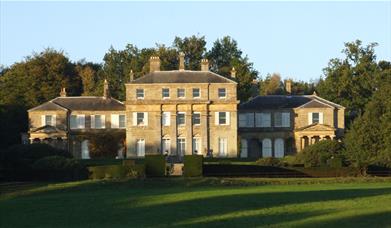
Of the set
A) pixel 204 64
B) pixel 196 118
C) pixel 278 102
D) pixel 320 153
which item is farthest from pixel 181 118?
pixel 320 153

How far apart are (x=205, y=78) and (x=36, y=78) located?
2337 centimetres

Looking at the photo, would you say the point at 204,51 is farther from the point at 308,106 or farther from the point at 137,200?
the point at 137,200

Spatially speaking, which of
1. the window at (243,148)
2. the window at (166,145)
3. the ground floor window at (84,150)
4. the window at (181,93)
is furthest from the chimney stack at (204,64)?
→ the ground floor window at (84,150)

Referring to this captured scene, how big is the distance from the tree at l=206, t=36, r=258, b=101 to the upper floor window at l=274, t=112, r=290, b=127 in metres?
10.4

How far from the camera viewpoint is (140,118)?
8331 centimetres

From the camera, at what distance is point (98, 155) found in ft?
278

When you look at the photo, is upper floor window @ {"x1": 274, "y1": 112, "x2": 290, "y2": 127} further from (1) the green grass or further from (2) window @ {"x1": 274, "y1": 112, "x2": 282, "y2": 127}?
(1) the green grass

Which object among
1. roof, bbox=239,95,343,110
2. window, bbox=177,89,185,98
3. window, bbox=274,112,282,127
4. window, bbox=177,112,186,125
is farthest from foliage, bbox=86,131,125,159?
window, bbox=274,112,282,127

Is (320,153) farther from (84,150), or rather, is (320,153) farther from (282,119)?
(84,150)

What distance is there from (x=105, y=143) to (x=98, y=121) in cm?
353

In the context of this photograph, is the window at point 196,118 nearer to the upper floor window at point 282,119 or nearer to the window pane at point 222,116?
the window pane at point 222,116

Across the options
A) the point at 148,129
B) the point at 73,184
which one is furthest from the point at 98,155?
the point at 73,184

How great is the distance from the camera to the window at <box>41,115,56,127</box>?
85.7 m

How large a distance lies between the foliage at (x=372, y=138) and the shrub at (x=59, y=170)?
16.8 meters
